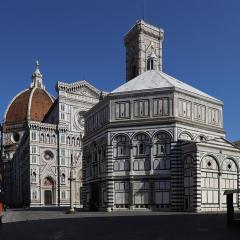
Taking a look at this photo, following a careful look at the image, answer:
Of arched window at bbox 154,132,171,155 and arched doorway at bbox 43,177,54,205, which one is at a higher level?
arched window at bbox 154,132,171,155

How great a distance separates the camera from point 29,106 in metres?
112

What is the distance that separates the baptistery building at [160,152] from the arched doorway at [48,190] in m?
36.2

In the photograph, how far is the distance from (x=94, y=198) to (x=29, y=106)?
67.6 meters

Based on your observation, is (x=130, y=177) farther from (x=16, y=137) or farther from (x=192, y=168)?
(x=16, y=137)

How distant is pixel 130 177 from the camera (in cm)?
4394

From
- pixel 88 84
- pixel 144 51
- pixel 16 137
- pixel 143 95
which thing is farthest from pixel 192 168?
pixel 16 137

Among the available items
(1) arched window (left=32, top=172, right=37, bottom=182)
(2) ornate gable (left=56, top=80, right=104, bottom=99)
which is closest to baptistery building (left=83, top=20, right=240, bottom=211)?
(1) arched window (left=32, top=172, right=37, bottom=182)

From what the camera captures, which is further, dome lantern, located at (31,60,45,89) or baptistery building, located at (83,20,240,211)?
dome lantern, located at (31,60,45,89)

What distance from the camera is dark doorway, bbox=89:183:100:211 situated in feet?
154

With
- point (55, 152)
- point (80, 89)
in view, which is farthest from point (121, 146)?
point (80, 89)

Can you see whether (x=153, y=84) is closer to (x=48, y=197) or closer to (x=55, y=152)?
(x=55, y=152)

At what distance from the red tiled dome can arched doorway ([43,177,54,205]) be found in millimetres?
27994

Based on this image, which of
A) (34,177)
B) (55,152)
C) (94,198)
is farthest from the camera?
(55,152)

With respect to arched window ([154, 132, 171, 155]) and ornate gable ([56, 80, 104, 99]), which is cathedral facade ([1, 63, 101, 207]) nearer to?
ornate gable ([56, 80, 104, 99])
